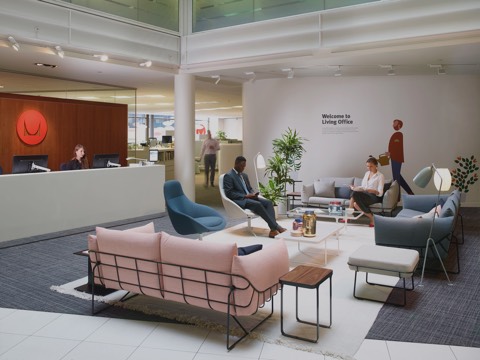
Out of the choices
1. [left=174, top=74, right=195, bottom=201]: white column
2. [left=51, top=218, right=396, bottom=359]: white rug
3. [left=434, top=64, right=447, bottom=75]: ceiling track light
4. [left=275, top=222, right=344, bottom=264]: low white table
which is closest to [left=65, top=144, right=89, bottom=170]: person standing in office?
[left=174, top=74, right=195, bottom=201]: white column

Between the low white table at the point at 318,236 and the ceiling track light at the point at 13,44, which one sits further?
the ceiling track light at the point at 13,44

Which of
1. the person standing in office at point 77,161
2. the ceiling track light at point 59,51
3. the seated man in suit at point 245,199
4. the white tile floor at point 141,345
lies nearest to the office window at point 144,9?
the ceiling track light at point 59,51

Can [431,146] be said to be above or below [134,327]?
above

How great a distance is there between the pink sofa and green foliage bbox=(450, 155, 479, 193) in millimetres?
7763

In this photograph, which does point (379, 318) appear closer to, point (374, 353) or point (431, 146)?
point (374, 353)

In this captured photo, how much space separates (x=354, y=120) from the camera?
1133cm

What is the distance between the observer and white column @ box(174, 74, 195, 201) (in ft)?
35.4

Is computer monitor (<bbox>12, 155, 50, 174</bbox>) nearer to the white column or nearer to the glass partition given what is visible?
the white column

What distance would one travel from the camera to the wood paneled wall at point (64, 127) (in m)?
10.8

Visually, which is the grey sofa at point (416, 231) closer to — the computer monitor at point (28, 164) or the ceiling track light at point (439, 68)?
the ceiling track light at point (439, 68)

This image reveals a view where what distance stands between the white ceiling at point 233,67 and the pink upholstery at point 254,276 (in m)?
5.71

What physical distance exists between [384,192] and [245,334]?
20.6 ft

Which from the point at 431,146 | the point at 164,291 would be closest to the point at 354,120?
the point at 431,146

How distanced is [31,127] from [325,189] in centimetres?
720
